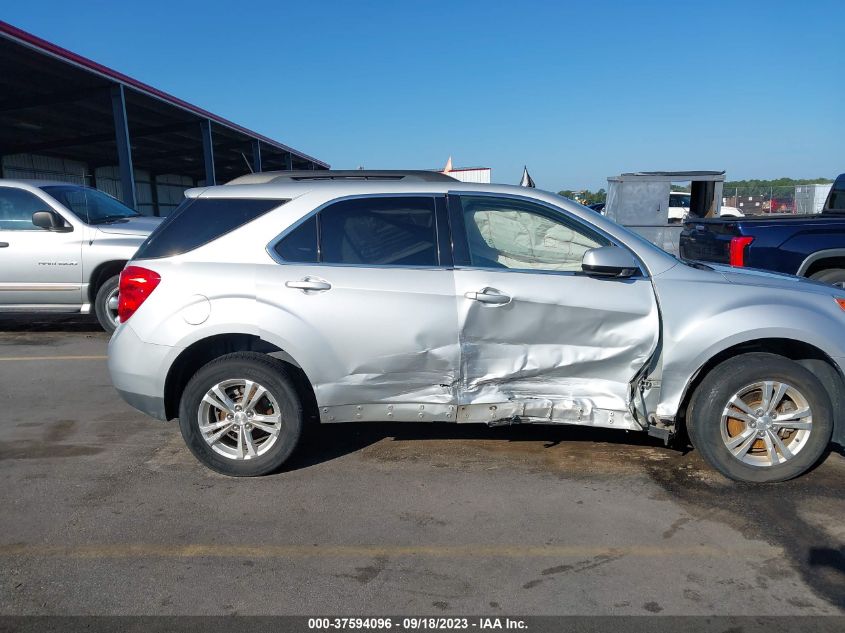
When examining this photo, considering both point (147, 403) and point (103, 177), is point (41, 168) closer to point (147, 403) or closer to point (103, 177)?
point (103, 177)

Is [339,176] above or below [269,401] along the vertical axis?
above

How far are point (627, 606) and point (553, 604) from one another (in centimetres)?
32

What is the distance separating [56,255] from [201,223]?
4938mm

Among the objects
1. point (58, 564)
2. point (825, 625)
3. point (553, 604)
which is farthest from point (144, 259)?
point (825, 625)

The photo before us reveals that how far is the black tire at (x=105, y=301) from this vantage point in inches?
318

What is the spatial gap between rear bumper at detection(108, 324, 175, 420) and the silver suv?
0.01m

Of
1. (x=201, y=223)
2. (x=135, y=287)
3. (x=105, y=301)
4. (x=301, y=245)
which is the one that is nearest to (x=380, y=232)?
→ (x=301, y=245)

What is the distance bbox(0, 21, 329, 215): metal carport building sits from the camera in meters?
15.6

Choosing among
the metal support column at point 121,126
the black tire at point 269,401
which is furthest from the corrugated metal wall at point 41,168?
the black tire at point 269,401

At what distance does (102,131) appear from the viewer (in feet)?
82.4

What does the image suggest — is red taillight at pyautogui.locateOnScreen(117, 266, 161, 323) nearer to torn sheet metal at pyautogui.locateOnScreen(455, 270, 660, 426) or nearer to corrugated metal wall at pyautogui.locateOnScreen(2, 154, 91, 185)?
torn sheet metal at pyautogui.locateOnScreen(455, 270, 660, 426)

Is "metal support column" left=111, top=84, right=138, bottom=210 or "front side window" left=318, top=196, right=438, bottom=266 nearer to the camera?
"front side window" left=318, top=196, right=438, bottom=266

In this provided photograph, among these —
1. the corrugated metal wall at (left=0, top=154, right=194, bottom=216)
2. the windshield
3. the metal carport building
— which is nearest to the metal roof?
the metal carport building

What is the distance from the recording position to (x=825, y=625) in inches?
105
